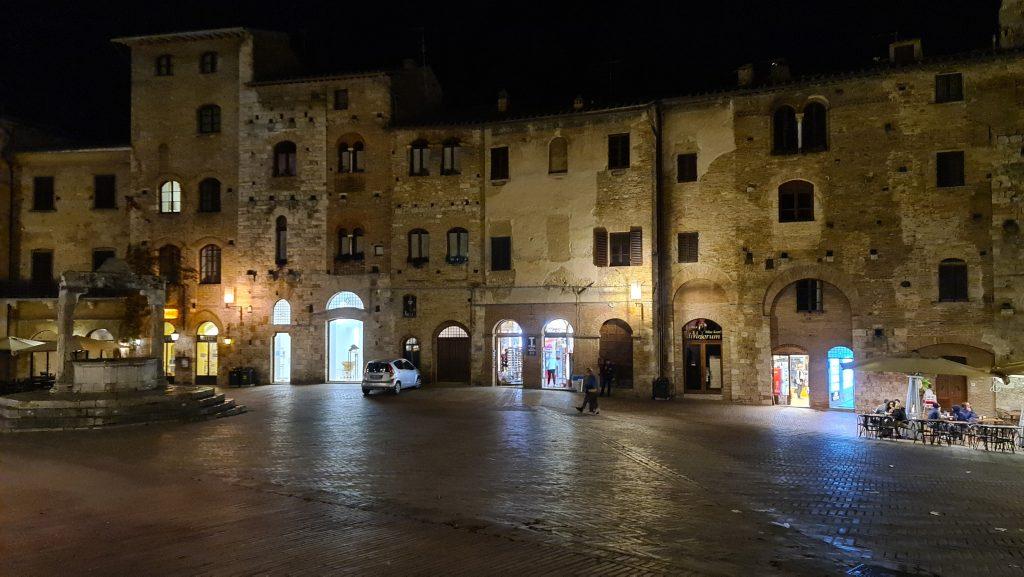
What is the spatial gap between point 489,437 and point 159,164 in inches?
966

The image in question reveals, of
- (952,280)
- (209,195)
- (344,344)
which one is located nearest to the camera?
(952,280)

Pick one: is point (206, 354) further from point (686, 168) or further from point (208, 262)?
point (686, 168)

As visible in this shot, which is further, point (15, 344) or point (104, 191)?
point (104, 191)

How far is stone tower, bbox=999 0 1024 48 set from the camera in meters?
24.1

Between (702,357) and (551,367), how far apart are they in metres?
6.20

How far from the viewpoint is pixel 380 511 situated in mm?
10633

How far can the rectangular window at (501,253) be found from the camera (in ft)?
98.4

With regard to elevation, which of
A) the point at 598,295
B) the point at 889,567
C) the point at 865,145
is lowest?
the point at 889,567

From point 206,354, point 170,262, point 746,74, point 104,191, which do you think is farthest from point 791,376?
point 104,191

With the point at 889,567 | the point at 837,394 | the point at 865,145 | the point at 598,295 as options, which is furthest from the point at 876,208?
the point at 889,567

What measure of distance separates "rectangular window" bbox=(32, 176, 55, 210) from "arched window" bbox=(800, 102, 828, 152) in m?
34.4

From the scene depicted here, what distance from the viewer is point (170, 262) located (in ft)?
109

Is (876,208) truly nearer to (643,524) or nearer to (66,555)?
(643,524)

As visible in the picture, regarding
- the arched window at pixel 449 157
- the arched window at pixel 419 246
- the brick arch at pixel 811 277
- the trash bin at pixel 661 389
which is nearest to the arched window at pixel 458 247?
the arched window at pixel 419 246
